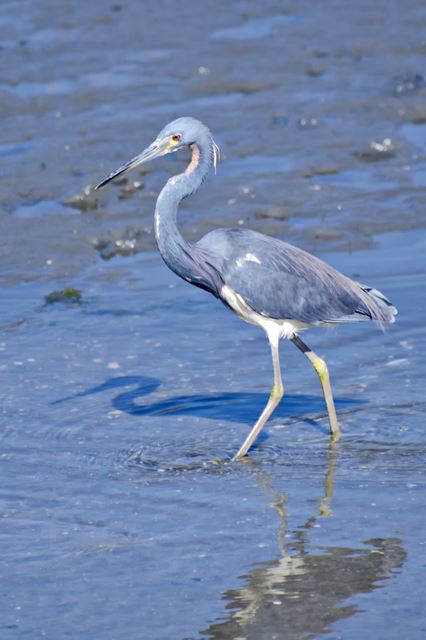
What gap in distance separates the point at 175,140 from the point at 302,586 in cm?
271

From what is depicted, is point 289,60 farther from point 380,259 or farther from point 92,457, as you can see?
point 92,457

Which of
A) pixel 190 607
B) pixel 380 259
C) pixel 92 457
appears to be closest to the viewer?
pixel 190 607

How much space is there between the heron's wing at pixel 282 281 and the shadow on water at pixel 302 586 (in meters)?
1.53

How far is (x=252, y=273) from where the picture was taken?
733cm

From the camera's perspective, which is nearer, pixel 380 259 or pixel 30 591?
pixel 30 591

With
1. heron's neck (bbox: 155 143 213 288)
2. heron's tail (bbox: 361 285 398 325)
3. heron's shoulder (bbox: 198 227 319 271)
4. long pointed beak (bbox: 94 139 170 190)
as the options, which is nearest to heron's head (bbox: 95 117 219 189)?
long pointed beak (bbox: 94 139 170 190)

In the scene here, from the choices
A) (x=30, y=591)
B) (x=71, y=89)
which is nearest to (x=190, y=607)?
(x=30, y=591)

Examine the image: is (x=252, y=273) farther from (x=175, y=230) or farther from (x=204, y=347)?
(x=204, y=347)

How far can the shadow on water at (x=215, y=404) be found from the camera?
7.71 meters

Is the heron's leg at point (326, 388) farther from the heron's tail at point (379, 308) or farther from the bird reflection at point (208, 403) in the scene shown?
the heron's tail at point (379, 308)

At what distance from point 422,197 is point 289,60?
11.1ft

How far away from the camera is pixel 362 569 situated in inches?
225

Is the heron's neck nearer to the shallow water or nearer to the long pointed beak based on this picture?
the long pointed beak

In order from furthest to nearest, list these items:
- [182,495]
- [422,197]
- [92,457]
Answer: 1. [422,197]
2. [92,457]
3. [182,495]
